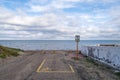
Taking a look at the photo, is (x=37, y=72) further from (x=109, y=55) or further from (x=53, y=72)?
(x=109, y=55)

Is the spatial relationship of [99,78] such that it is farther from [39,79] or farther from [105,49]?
[105,49]

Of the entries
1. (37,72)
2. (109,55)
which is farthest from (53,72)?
(109,55)

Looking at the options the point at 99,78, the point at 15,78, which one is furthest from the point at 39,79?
the point at 99,78

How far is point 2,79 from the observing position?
14.0 metres

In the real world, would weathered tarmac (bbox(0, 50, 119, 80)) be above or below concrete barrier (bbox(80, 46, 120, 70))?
below

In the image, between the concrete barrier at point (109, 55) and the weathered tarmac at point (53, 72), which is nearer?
the weathered tarmac at point (53, 72)

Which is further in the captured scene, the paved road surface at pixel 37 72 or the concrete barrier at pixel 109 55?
the concrete barrier at pixel 109 55

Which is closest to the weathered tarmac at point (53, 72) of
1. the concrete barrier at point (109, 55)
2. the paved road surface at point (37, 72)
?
the paved road surface at point (37, 72)

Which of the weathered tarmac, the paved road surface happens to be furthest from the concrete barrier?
the paved road surface

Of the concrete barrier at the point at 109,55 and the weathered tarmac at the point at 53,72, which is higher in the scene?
the concrete barrier at the point at 109,55

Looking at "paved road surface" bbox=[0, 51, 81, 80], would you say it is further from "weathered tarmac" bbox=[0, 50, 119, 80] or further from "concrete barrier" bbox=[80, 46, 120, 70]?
"concrete barrier" bbox=[80, 46, 120, 70]

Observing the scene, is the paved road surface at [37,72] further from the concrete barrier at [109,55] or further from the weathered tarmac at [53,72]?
the concrete barrier at [109,55]

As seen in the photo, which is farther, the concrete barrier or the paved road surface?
the concrete barrier

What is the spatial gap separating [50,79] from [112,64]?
9.50 m
